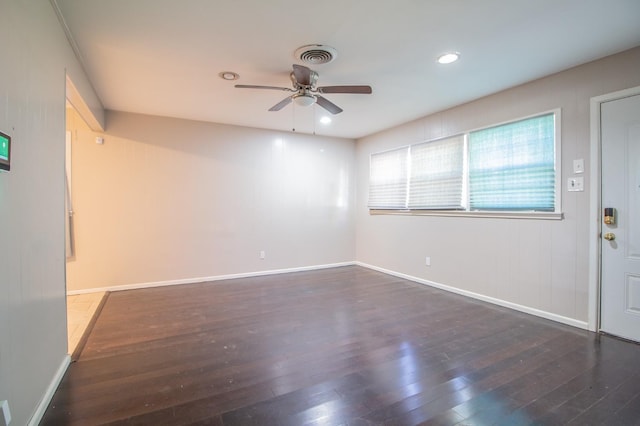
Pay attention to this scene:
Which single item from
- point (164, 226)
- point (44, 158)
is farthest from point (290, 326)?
point (164, 226)

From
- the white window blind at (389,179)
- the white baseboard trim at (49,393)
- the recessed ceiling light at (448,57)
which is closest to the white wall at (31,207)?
the white baseboard trim at (49,393)

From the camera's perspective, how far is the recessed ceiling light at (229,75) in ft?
10.2

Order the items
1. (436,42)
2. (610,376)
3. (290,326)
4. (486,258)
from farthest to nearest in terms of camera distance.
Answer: (486,258)
(290,326)
(436,42)
(610,376)

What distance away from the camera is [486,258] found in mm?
3852

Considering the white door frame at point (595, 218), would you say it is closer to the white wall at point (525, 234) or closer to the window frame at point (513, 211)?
the white wall at point (525, 234)

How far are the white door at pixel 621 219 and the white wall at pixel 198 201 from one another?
3.97 meters

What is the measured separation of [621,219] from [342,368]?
9.25 ft

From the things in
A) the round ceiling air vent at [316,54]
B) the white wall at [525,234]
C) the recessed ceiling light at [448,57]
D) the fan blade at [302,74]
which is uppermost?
the recessed ceiling light at [448,57]

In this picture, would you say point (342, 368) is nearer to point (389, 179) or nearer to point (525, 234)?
point (525, 234)

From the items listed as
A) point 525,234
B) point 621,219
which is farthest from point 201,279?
point 621,219

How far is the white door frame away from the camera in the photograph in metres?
2.85

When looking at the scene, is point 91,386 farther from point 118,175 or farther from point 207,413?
point 118,175

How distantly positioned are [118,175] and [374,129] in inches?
163

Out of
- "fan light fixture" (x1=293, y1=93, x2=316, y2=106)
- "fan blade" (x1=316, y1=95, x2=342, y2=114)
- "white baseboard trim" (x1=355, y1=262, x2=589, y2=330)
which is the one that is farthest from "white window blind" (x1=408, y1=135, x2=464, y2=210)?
"fan light fixture" (x1=293, y1=93, x2=316, y2=106)
